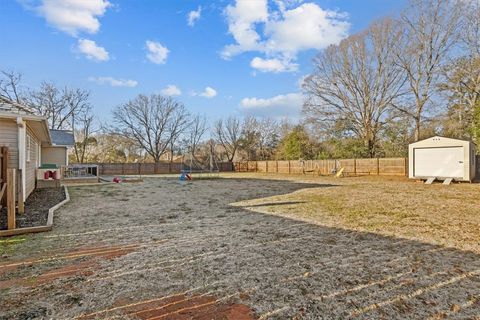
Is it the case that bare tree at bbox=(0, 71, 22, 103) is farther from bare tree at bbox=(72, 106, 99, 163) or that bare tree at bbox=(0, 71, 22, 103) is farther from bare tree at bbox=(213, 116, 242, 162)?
bare tree at bbox=(213, 116, 242, 162)

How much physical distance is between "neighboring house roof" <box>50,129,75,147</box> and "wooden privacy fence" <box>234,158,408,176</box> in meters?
16.2

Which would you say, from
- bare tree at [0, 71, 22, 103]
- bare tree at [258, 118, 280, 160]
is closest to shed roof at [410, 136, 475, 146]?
bare tree at [258, 118, 280, 160]

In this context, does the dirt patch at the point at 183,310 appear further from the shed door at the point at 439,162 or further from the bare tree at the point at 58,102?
the bare tree at the point at 58,102

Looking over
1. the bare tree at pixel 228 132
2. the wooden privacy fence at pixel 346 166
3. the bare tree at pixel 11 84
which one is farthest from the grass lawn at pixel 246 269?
the bare tree at pixel 228 132

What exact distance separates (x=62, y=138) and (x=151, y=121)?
16.2 metres

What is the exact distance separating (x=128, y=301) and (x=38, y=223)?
343cm

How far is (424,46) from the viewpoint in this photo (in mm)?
17656

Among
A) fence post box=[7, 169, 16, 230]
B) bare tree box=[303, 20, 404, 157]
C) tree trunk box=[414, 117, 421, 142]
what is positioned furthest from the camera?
bare tree box=[303, 20, 404, 157]

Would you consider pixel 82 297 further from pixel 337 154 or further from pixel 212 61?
pixel 337 154

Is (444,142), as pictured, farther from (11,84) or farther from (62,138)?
(11,84)

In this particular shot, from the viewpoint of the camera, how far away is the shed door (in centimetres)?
1182

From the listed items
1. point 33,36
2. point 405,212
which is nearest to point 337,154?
point 405,212

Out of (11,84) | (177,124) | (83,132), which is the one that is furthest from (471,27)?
(11,84)

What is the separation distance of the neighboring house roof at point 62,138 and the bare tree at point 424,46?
72.1 feet
